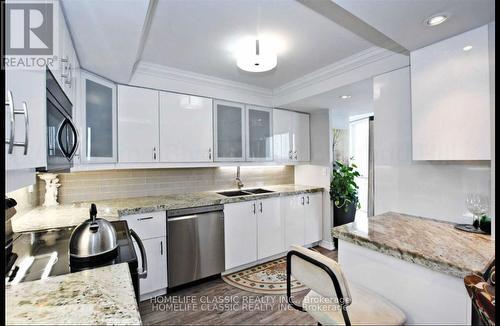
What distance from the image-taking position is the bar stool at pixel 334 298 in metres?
1.03

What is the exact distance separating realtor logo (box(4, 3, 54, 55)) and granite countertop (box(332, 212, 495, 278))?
174 cm

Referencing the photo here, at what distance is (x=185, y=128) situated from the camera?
2.73 metres

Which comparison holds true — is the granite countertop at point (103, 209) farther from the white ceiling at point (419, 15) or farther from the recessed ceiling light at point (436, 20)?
the recessed ceiling light at point (436, 20)

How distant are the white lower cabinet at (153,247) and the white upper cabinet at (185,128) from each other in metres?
0.67

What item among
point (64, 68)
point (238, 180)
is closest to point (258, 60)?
point (64, 68)

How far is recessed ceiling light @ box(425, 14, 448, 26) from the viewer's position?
1327 mm

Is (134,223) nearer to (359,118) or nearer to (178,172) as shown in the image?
(178,172)

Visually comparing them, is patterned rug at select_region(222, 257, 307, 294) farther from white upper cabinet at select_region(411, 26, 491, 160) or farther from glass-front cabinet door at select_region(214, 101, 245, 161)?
white upper cabinet at select_region(411, 26, 491, 160)

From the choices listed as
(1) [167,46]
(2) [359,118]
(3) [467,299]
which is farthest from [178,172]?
(2) [359,118]

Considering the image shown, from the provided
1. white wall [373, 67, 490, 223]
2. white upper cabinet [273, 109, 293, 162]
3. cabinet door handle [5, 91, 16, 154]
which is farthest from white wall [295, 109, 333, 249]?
cabinet door handle [5, 91, 16, 154]

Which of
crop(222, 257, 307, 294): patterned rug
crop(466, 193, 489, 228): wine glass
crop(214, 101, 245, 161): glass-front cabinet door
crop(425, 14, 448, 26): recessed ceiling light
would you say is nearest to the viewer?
crop(425, 14, 448, 26): recessed ceiling light

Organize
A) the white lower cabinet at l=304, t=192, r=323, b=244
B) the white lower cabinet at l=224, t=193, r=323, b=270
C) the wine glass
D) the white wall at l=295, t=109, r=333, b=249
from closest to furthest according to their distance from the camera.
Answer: the wine glass
the white lower cabinet at l=224, t=193, r=323, b=270
the white lower cabinet at l=304, t=192, r=323, b=244
the white wall at l=295, t=109, r=333, b=249

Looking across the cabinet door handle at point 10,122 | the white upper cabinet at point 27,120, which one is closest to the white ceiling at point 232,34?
the white upper cabinet at point 27,120

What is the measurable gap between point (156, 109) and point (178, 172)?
853 mm
